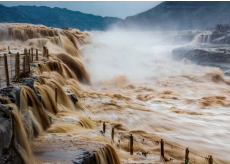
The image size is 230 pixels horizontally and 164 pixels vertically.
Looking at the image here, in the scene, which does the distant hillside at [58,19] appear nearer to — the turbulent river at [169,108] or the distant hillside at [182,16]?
the distant hillside at [182,16]

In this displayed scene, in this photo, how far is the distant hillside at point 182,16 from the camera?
11525 centimetres

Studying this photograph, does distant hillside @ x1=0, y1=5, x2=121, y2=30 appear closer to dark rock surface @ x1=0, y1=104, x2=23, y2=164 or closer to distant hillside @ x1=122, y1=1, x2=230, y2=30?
distant hillside @ x1=122, y1=1, x2=230, y2=30

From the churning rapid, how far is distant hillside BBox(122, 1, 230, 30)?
103 meters

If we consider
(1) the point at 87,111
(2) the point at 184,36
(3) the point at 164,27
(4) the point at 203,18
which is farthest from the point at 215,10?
(1) the point at 87,111

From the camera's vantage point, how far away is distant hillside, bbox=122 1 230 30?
378 feet

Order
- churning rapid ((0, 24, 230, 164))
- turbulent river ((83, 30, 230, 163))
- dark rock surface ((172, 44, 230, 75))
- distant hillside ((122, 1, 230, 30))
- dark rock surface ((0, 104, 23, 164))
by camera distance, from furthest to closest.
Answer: distant hillside ((122, 1, 230, 30)), dark rock surface ((172, 44, 230, 75)), turbulent river ((83, 30, 230, 163)), churning rapid ((0, 24, 230, 164)), dark rock surface ((0, 104, 23, 164))

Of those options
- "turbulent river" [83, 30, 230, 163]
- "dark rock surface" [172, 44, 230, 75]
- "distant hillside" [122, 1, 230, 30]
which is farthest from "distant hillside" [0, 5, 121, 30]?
"turbulent river" [83, 30, 230, 163]

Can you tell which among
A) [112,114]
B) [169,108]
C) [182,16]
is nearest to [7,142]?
[112,114]

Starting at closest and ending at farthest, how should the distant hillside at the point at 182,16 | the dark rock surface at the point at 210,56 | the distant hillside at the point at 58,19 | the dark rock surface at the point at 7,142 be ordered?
1. the dark rock surface at the point at 7,142
2. the dark rock surface at the point at 210,56
3. the distant hillside at the point at 182,16
4. the distant hillside at the point at 58,19

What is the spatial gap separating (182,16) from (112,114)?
13350 cm

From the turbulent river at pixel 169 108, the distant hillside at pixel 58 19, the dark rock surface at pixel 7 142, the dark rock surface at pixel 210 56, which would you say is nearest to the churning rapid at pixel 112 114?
the turbulent river at pixel 169 108

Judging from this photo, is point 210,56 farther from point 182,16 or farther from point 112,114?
point 182,16

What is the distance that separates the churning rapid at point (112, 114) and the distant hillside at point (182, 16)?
102786 millimetres

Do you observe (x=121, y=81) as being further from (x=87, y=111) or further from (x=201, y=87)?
(x=87, y=111)
